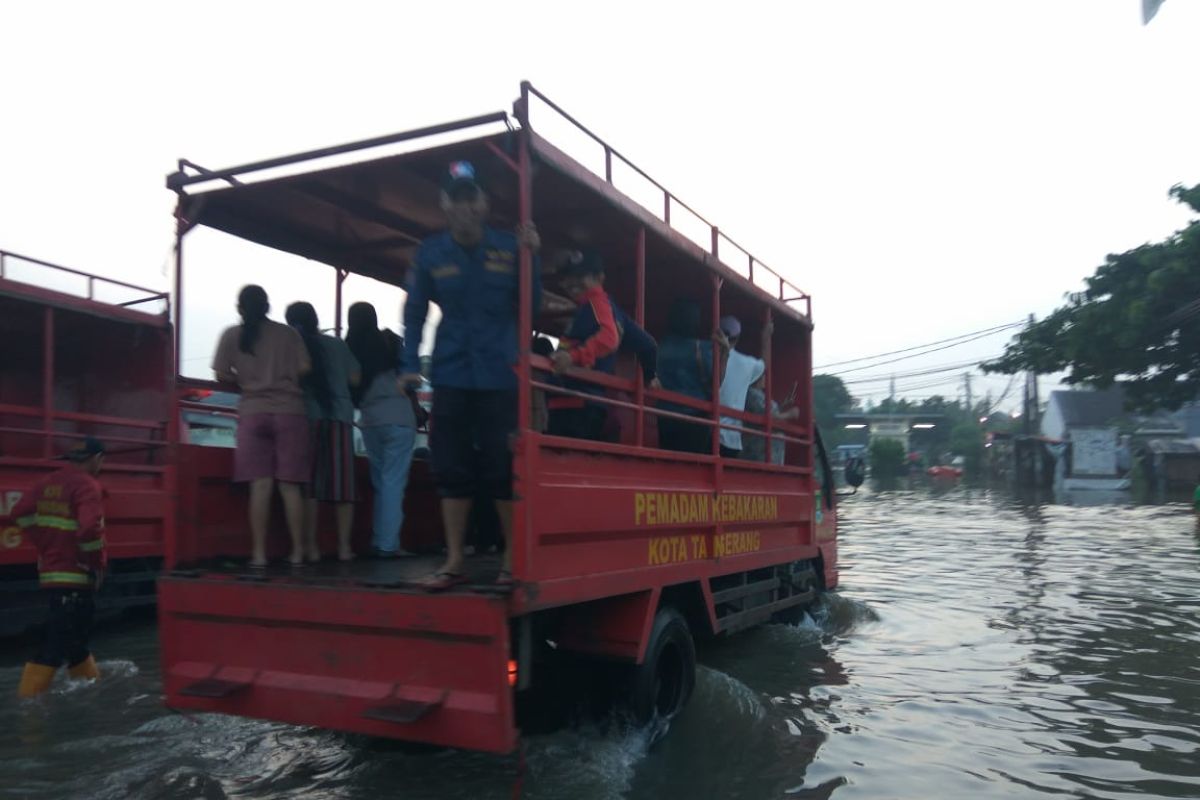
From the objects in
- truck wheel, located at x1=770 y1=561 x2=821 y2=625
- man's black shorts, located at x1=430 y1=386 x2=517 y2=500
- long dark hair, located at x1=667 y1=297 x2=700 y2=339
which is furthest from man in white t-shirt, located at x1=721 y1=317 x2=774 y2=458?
man's black shorts, located at x1=430 y1=386 x2=517 y2=500

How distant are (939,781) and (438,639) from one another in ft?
7.89

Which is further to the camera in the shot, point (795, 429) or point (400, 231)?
point (795, 429)

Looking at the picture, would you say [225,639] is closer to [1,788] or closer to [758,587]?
[1,788]

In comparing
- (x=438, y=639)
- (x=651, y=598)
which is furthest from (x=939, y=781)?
(x=438, y=639)

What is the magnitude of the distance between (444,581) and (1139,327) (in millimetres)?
20466

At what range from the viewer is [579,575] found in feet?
12.4

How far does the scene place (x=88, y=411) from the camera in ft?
27.4

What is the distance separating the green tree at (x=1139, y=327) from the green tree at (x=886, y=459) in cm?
2298

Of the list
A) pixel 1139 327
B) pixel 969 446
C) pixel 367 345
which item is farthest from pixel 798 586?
pixel 969 446

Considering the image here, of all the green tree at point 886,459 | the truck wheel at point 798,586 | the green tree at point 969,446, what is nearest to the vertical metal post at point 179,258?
the truck wheel at point 798,586

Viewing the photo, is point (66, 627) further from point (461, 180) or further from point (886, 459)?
point (886, 459)

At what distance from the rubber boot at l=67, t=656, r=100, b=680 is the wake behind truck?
64.8 inches

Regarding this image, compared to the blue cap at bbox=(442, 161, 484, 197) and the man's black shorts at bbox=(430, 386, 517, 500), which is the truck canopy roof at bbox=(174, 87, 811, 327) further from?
the man's black shorts at bbox=(430, 386, 517, 500)

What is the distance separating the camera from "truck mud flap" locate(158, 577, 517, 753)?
3279 millimetres
